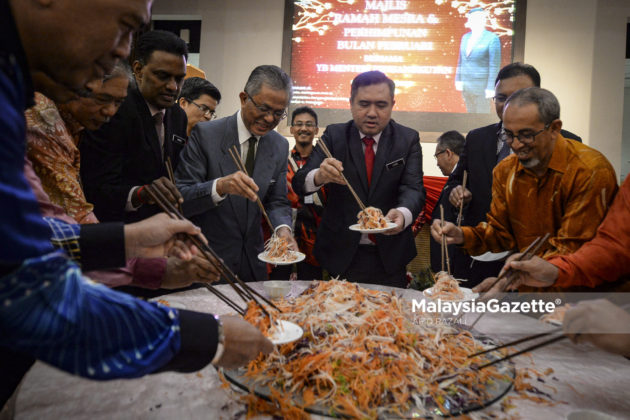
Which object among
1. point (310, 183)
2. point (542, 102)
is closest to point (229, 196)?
point (310, 183)

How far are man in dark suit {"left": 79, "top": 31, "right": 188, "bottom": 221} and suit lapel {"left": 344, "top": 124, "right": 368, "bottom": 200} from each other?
4.22ft

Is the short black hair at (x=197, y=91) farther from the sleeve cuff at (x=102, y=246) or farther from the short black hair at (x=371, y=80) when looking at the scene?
the sleeve cuff at (x=102, y=246)

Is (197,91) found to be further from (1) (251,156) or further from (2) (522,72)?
(2) (522,72)

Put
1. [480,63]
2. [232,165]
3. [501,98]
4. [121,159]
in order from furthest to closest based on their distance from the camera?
[480,63]
[501,98]
[232,165]
[121,159]

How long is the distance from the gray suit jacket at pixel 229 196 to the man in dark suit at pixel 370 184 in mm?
262

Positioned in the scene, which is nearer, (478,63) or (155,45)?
(155,45)

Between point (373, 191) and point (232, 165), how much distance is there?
40.6 inches

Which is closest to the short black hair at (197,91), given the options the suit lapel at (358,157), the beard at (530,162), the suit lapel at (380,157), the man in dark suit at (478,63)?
the suit lapel at (358,157)

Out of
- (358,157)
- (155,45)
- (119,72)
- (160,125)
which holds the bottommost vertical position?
(358,157)

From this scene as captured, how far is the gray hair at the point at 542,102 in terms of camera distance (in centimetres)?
201

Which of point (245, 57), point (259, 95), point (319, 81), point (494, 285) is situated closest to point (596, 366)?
point (494, 285)

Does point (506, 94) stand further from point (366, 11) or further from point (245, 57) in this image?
point (245, 57)

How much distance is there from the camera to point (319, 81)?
20.0 ft

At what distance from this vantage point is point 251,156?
9.26ft
